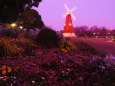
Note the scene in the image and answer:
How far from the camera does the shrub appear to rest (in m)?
20.3

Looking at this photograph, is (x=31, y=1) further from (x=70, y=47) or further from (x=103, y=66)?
(x=103, y=66)

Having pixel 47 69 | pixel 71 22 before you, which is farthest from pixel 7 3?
pixel 71 22

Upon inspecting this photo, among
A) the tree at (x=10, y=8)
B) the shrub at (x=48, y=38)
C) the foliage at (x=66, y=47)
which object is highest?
the tree at (x=10, y=8)

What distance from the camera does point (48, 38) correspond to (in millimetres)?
20500

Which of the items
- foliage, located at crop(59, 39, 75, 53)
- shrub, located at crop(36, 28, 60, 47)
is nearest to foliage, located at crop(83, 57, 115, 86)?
foliage, located at crop(59, 39, 75, 53)

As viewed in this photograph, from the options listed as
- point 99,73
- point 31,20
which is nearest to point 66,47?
point 99,73

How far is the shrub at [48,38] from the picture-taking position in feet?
66.5

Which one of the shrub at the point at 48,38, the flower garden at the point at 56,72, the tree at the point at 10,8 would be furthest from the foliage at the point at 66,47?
the tree at the point at 10,8

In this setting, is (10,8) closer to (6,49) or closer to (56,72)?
(6,49)

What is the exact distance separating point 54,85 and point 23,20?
3016 cm

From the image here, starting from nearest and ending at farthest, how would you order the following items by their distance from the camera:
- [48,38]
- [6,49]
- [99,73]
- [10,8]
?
[99,73], [10,8], [6,49], [48,38]

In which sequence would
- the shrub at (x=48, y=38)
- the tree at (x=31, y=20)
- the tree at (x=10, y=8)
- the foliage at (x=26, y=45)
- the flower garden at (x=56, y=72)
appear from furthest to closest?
the tree at (x=31, y=20), the shrub at (x=48, y=38), the foliage at (x=26, y=45), the tree at (x=10, y=8), the flower garden at (x=56, y=72)

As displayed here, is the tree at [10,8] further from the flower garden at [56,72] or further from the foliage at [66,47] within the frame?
the foliage at [66,47]

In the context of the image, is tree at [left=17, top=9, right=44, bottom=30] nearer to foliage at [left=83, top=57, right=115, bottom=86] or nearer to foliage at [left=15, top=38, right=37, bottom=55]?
foliage at [left=15, top=38, right=37, bottom=55]
